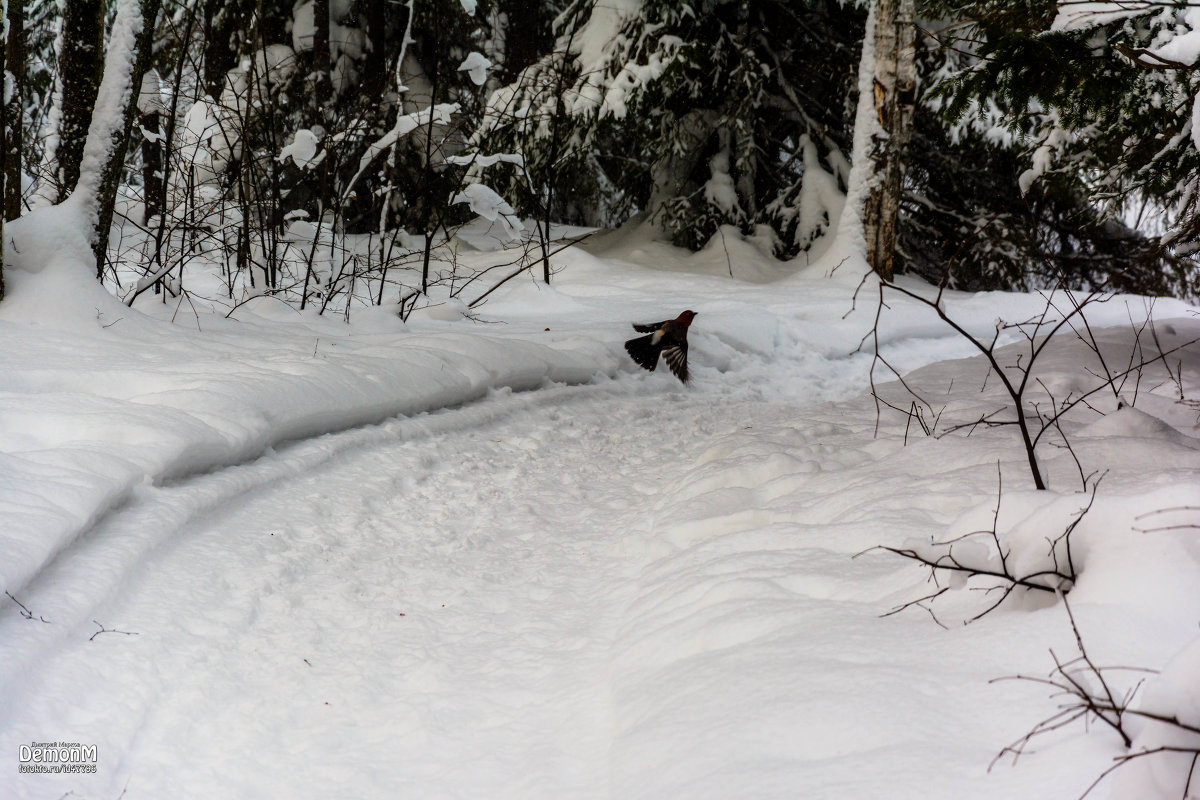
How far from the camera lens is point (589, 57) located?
35.9ft

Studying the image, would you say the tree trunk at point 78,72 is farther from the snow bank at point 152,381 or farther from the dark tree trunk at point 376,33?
the dark tree trunk at point 376,33

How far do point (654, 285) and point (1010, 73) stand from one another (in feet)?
18.9

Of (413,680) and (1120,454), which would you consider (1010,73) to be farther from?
(413,680)

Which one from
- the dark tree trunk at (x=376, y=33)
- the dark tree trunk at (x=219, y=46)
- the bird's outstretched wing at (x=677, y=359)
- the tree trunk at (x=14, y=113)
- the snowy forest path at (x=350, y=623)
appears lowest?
the snowy forest path at (x=350, y=623)

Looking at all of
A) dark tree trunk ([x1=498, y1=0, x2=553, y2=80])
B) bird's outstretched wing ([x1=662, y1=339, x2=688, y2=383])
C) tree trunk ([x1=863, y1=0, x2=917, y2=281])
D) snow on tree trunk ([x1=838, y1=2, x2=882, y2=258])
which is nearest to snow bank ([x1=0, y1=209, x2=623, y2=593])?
bird's outstretched wing ([x1=662, y1=339, x2=688, y2=383])

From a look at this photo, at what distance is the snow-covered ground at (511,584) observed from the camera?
5.63 feet

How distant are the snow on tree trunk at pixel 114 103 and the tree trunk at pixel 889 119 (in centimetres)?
770

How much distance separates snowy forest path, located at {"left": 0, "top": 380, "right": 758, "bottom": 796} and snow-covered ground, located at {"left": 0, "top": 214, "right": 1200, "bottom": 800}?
0.01m

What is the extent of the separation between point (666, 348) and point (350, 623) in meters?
4.37

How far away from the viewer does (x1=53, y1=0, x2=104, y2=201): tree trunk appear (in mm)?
5457

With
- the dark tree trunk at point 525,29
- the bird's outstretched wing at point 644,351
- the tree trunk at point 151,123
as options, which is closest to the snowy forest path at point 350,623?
the bird's outstretched wing at point 644,351

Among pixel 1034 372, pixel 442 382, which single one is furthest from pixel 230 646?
pixel 1034 372

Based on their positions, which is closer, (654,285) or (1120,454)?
(1120,454)

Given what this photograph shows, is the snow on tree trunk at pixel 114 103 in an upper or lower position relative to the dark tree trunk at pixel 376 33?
lower
